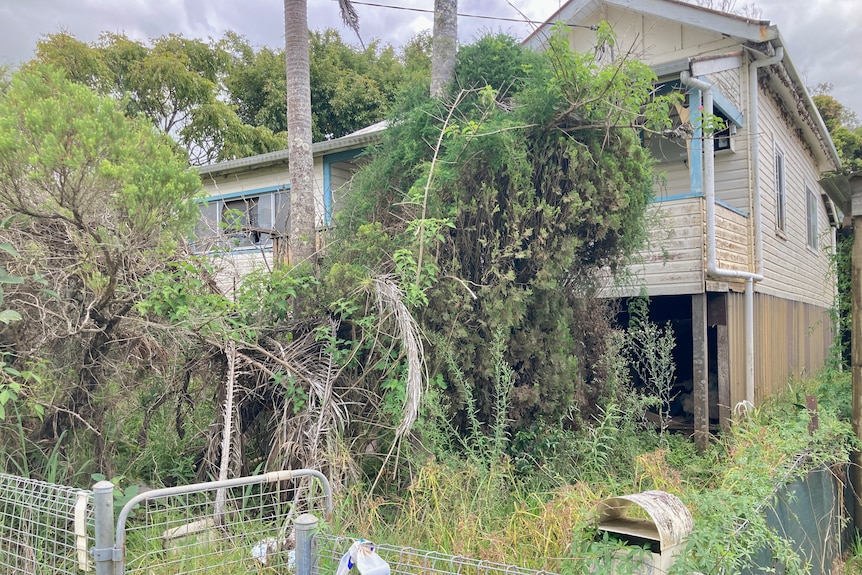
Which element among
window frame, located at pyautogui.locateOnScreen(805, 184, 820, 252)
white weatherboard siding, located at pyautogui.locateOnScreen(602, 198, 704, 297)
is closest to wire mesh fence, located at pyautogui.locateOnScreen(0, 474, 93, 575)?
white weatherboard siding, located at pyautogui.locateOnScreen(602, 198, 704, 297)

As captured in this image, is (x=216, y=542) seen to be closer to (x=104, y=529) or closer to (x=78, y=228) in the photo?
(x=104, y=529)

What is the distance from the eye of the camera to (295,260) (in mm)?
5785

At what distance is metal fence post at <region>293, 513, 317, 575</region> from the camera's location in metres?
2.65

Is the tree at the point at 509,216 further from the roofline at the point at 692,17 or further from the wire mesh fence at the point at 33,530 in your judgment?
the roofline at the point at 692,17

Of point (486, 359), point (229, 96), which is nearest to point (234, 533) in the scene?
point (486, 359)

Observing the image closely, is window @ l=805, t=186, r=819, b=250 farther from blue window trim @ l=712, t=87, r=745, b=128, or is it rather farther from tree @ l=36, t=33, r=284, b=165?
tree @ l=36, t=33, r=284, b=165

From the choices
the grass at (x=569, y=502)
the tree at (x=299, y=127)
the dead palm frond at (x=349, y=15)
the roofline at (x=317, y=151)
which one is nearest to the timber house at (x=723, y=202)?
the grass at (x=569, y=502)

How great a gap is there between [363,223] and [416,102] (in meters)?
1.44

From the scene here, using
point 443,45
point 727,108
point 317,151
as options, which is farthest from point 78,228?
point 727,108

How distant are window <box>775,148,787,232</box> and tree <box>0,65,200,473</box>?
969 centimetres

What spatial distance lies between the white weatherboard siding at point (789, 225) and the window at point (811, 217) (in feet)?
0.67

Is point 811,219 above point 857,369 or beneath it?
above

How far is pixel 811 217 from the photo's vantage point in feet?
46.5

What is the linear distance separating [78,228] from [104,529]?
2.27 metres
